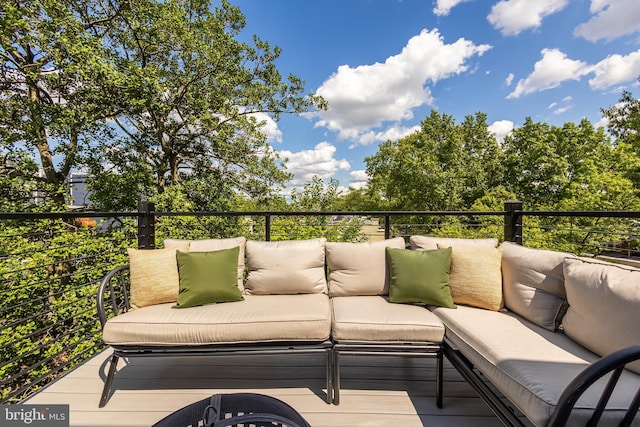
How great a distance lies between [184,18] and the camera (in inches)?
249

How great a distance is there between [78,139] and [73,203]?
1.46 m

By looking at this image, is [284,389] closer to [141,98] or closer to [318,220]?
A: [318,220]

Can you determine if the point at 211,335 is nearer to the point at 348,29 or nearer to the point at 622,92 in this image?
the point at 348,29

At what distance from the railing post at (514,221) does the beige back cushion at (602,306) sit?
4.34 feet

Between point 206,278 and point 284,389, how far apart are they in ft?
2.84

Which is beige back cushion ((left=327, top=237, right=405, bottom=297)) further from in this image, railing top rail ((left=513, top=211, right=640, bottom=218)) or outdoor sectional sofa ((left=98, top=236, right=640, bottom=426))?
railing top rail ((left=513, top=211, right=640, bottom=218))

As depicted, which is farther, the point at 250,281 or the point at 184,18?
the point at 184,18

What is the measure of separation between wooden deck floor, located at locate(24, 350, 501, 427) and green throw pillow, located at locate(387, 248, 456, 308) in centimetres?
48

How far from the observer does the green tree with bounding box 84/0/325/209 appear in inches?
238

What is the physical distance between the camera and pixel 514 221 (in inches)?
109

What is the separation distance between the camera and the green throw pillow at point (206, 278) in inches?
75.0

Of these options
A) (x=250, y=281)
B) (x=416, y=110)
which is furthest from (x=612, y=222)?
(x=250, y=281)

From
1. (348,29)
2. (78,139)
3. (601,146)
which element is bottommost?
(78,139)

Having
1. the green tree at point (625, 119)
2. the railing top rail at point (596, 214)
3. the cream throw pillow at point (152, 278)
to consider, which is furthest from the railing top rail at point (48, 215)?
the green tree at point (625, 119)
